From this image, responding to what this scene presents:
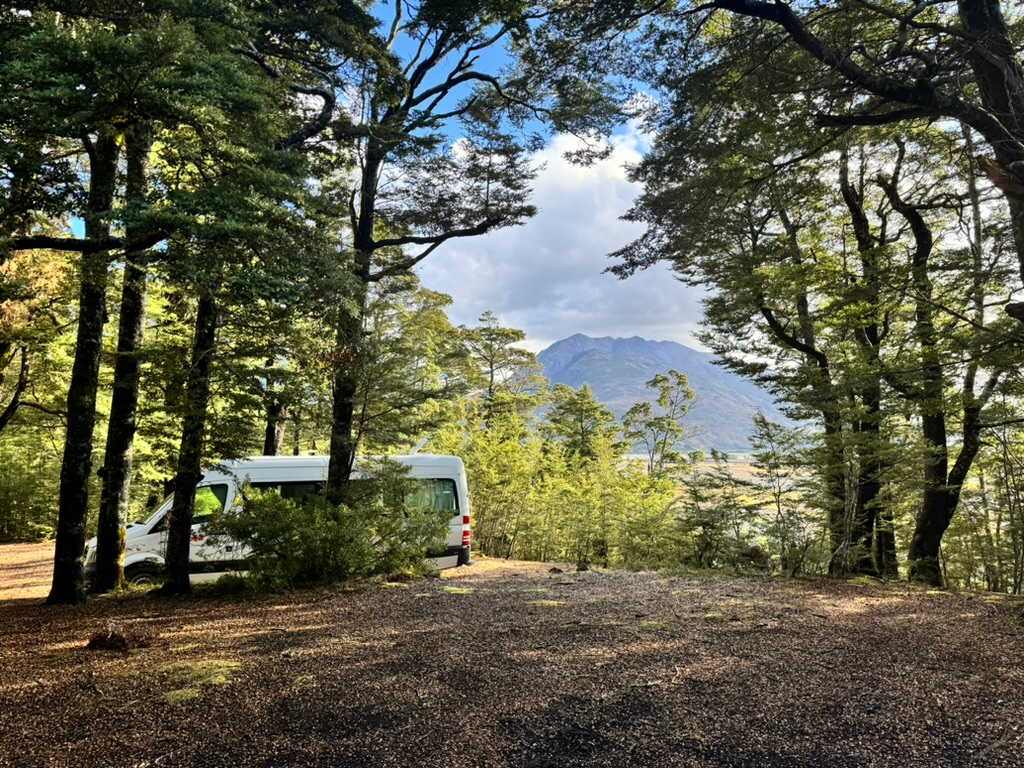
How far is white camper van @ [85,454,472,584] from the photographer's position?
8289 mm

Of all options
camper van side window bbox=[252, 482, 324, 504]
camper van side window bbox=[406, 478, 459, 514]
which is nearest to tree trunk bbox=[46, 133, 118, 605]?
camper van side window bbox=[252, 482, 324, 504]

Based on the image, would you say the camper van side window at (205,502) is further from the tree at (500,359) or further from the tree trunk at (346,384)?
the tree at (500,359)

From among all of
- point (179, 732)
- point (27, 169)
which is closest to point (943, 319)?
point (179, 732)

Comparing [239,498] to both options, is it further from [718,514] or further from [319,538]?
[718,514]

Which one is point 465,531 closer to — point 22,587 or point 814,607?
point 814,607

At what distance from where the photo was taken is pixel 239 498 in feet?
24.6

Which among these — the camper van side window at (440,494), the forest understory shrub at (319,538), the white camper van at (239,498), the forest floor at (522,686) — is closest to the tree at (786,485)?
the forest floor at (522,686)

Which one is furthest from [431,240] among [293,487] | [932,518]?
[932,518]

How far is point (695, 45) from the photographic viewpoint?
230 inches

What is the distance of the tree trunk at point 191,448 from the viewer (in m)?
6.52

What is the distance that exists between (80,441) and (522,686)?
5.94 meters

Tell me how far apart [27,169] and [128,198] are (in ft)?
2.00

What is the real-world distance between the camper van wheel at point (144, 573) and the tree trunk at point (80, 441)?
211cm

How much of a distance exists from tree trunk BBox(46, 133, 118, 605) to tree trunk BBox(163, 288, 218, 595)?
2.95ft
